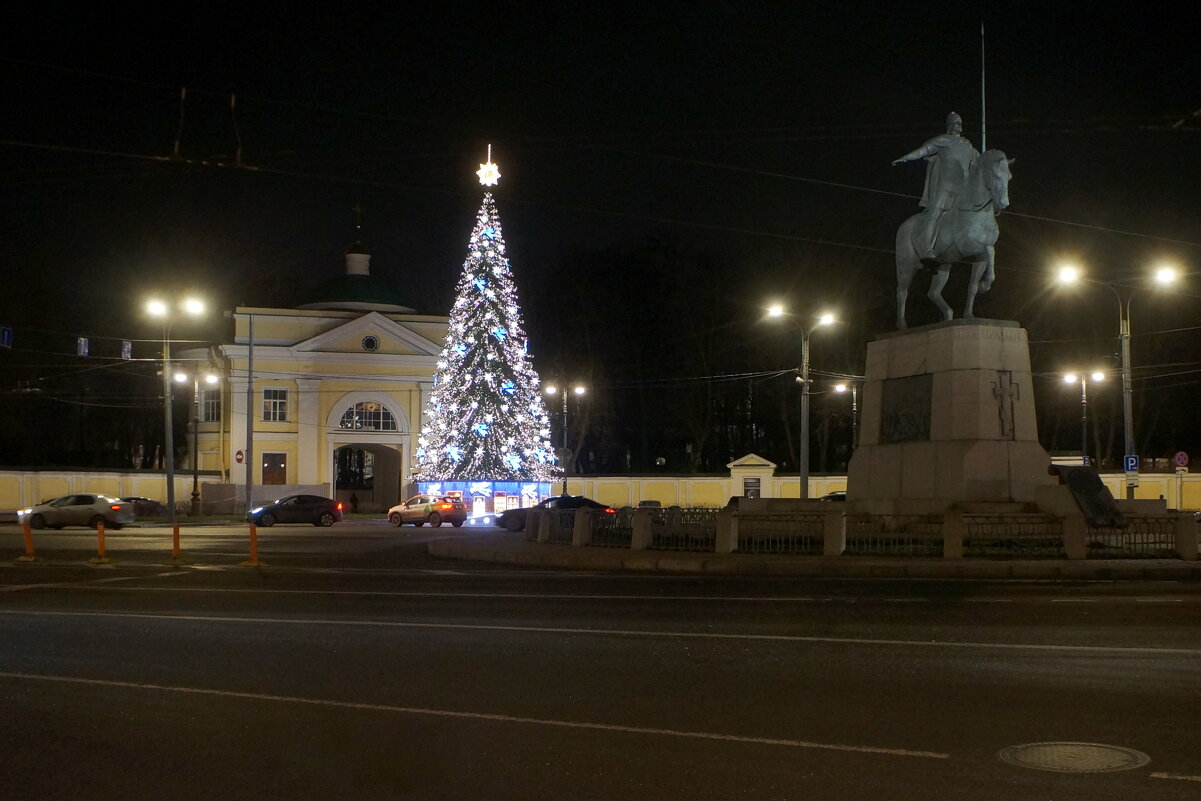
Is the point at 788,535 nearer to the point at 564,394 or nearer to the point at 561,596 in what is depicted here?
the point at 561,596

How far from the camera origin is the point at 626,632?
13.4m

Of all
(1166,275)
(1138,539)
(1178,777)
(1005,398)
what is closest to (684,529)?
(1005,398)

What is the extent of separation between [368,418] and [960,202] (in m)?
48.9

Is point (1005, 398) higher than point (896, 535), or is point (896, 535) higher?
point (1005, 398)

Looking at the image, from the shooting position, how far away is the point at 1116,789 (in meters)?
6.93

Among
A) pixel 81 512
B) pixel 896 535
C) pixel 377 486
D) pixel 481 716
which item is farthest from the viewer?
pixel 377 486

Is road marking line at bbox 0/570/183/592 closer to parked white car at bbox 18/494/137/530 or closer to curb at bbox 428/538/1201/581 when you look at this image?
curb at bbox 428/538/1201/581

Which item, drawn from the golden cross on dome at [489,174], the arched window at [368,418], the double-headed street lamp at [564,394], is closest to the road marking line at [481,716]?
the golden cross on dome at [489,174]

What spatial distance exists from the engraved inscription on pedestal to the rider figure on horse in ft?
9.48

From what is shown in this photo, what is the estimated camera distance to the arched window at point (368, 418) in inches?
2721

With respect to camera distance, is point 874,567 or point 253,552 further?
point 253,552

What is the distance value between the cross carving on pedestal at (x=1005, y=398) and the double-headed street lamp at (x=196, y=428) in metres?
43.6

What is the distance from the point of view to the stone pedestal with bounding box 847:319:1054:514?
24.3 metres

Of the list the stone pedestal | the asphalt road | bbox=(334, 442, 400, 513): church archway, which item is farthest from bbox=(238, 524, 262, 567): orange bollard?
bbox=(334, 442, 400, 513): church archway
